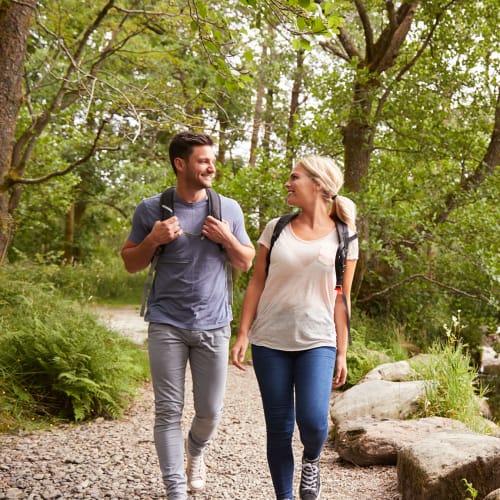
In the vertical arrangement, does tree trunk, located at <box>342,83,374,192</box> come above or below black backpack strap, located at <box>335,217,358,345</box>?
above

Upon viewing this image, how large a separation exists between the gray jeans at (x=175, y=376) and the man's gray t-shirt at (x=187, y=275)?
0.25 feet

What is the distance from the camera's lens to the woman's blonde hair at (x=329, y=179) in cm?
357

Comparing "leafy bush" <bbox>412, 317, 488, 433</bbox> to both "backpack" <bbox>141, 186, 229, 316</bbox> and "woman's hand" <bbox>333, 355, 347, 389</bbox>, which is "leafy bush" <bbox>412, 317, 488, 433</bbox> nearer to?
"woman's hand" <bbox>333, 355, 347, 389</bbox>

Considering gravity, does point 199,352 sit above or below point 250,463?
above

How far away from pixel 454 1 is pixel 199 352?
9.12 m

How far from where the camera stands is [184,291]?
12.0 feet

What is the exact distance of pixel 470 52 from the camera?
37.5 ft

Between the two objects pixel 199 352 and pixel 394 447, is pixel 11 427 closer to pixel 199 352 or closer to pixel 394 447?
pixel 199 352

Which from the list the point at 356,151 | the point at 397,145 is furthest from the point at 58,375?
the point at 397,145

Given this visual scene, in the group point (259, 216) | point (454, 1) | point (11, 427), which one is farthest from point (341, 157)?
point (11, 427)

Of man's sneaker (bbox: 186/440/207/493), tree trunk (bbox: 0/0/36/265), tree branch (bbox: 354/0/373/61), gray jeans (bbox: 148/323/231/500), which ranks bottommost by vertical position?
man's sneaker (bbox: 186/440/207/493)

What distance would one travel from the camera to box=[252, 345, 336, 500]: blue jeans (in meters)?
3.33

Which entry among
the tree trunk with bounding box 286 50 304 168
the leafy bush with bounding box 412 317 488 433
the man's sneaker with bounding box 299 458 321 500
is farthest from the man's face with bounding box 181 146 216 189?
the tree trunk with bounding box 286 50 304 168

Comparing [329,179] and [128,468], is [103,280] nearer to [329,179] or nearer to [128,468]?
[128,468]
